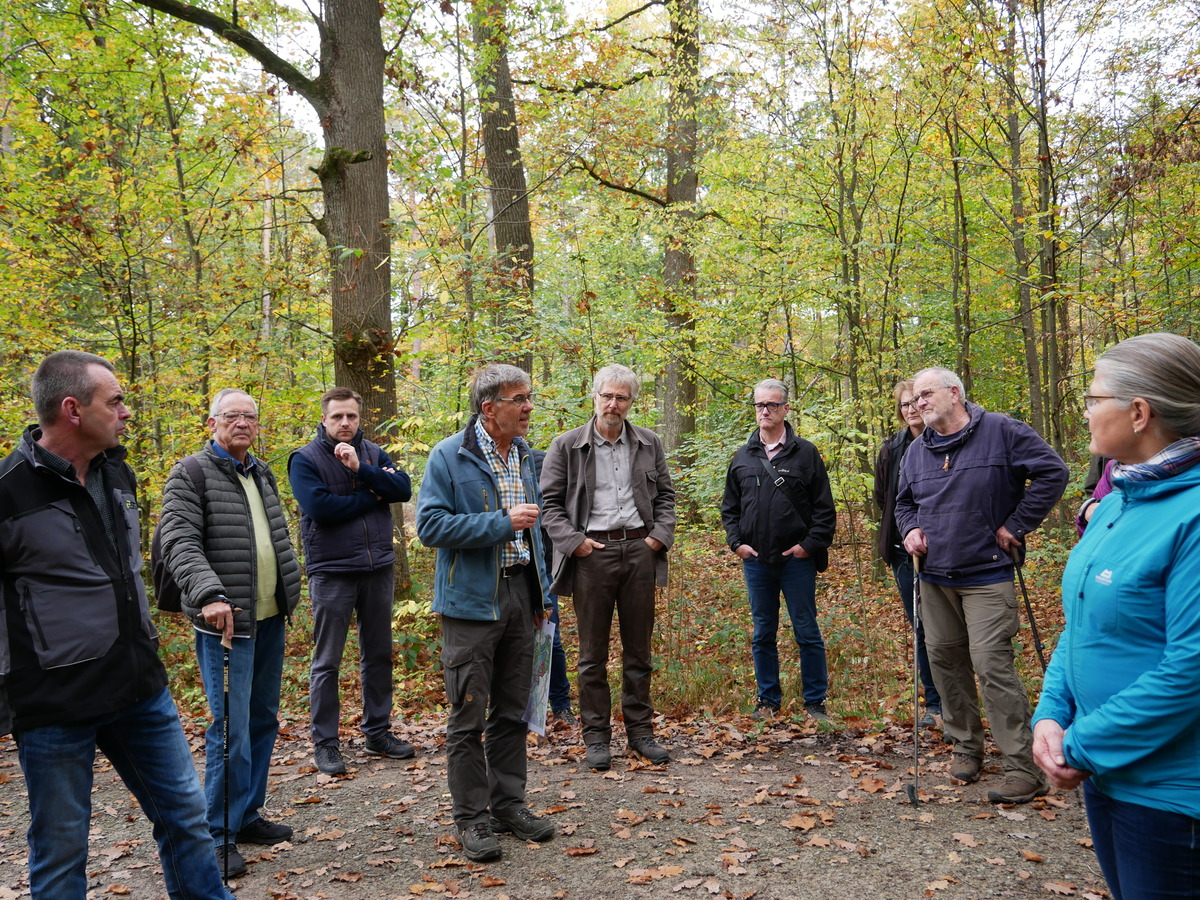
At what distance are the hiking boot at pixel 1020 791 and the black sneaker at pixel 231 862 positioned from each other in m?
4.07

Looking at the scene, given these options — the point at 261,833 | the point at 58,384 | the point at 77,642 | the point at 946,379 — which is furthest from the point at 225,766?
the point at 946,379

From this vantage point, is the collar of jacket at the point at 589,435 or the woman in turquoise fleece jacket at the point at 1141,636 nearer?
the woman in turquoise fleece jacket at the point at 1141,636

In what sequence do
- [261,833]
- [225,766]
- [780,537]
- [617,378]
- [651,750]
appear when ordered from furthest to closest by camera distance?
[780,537] → [651,750] → [617,378] → [261,833] → [225,766]

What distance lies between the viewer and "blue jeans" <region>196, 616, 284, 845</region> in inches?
153

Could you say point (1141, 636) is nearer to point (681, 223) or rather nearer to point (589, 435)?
point (589, 435)

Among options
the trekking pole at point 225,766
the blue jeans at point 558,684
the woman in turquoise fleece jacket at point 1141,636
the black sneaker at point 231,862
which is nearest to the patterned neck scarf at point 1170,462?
the woman in turquoise fleece jacket at point 1141,636

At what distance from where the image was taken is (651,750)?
5.36 metres

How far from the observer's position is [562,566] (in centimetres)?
532

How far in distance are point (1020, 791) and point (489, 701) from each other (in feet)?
9.99

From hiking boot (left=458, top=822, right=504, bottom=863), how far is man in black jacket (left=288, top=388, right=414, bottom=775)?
5.68ft

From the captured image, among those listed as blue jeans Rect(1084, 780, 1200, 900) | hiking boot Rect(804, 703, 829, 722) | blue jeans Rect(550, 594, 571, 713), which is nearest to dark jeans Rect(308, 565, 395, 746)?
blue jeans Rect(550, 594, 571, 713)

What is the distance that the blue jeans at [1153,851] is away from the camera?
1.84 m

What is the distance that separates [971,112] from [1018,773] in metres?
7.02

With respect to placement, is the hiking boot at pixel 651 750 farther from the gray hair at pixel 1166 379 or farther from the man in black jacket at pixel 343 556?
the gray hair at pixel 1166 379
